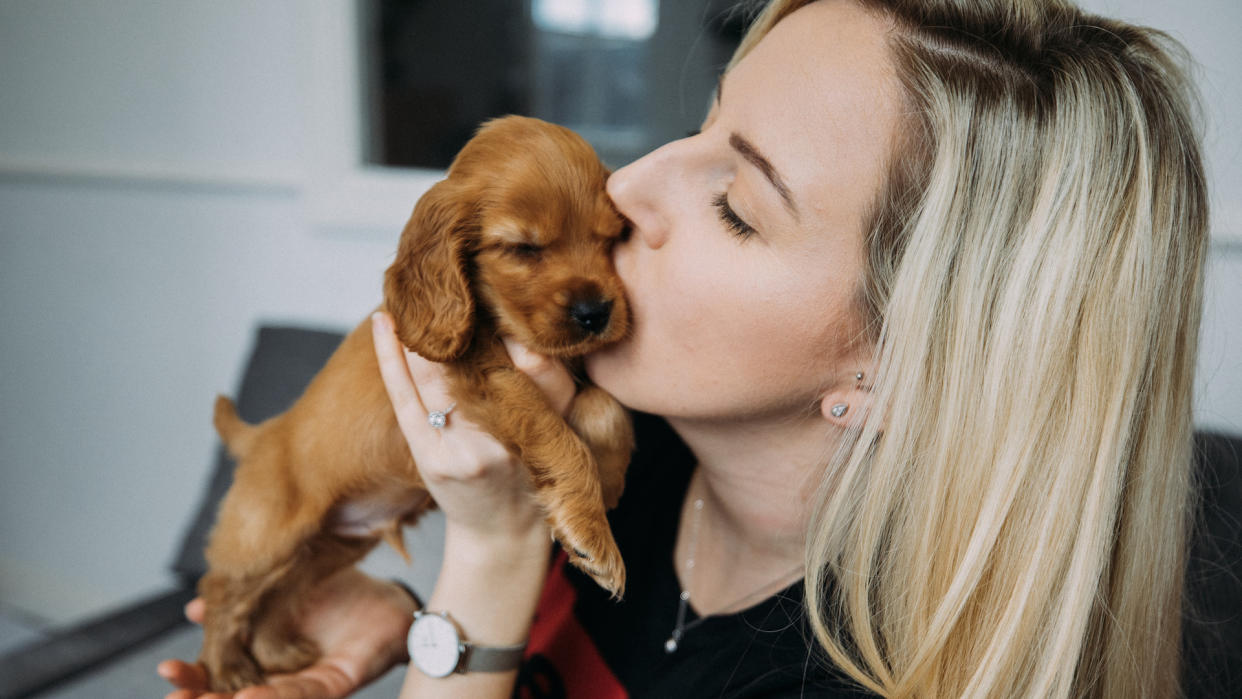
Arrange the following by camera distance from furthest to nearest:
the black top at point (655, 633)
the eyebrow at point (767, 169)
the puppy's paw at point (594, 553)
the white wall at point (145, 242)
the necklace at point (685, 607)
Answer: the white wall at point (145, 242), the necklace at point (685, 607), the black top at point (655, 633), the puppy's paw at point (594, 553), the eyebrow at point (767, 169)

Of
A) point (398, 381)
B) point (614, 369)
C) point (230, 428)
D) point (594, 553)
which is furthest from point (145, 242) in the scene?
point (594, 553)

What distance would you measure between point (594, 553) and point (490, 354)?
Result: 0.33 metres

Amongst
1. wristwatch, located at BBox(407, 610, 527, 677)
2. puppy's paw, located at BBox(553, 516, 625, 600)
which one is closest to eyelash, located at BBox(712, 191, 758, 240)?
puppy's paw, located at BBox(553, 516, 625, 600)

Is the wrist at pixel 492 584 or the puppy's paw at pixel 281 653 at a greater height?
the wrist at pixel 492 584

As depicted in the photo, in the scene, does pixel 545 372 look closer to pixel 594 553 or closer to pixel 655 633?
pixel 594 553

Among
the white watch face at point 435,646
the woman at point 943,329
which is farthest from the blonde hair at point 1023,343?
the white watch face at point 435,646

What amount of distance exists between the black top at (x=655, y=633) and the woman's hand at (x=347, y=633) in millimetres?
281

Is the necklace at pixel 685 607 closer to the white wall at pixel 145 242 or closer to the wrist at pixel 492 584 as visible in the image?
the wrist at pixel 492 584

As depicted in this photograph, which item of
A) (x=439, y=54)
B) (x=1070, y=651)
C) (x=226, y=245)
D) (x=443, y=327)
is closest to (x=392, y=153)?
(x=439, y=54)

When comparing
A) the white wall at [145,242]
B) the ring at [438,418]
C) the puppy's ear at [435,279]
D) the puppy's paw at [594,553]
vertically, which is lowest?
the white wall at [145,242]

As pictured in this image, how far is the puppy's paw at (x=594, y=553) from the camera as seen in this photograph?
1177 mm

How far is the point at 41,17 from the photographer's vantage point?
3.48 meters

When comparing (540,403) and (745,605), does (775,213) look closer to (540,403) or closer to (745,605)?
(540,403)

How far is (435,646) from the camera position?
1.35 metres
